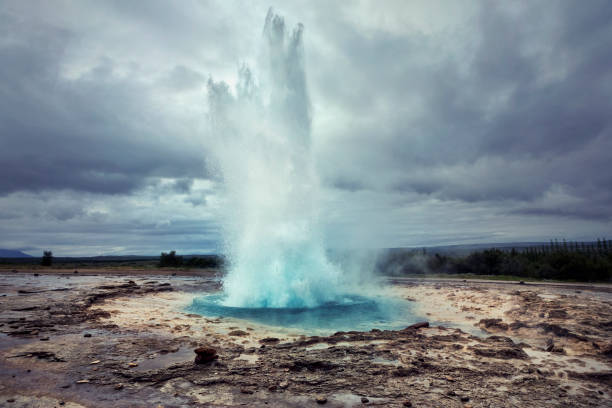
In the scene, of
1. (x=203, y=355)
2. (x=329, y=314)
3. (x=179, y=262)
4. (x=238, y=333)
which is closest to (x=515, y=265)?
(x=329, y=314)

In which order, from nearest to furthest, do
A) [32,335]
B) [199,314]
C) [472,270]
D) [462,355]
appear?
[462,355] < [32,335] < [199,314] < [472,270]

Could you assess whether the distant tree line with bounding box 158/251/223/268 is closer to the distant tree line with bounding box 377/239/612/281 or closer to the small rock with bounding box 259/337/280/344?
the distant tree line with bounding box 377/239/612/281

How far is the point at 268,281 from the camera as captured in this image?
18.7 m

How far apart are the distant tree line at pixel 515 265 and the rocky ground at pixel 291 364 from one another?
93.8 ft

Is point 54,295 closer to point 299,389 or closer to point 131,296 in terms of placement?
point 131,296

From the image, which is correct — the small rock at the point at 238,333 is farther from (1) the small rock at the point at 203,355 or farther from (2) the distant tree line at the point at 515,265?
(2) the distant tree line at the point at 515,265

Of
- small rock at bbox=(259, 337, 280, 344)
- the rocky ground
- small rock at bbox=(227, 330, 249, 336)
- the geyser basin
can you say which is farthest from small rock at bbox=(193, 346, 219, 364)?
the geyser basin

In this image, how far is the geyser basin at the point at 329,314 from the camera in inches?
508

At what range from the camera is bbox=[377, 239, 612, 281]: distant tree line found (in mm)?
33969

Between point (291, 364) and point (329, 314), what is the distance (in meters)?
8.45

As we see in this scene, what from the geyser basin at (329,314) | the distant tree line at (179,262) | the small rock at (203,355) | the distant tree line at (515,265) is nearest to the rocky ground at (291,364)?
the small rock at (203,355)

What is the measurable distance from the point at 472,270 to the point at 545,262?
9.11 meters

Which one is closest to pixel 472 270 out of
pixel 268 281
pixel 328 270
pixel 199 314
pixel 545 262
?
pixel 545 262

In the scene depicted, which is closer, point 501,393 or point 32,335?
point 501,393
